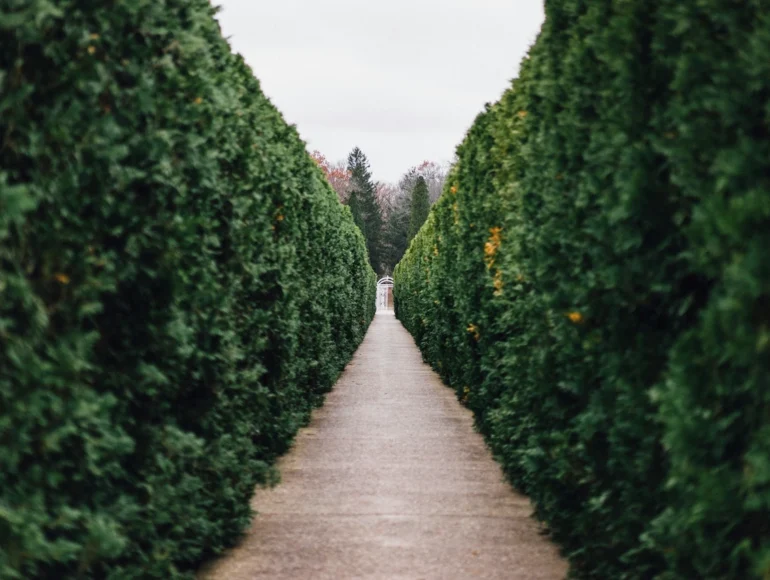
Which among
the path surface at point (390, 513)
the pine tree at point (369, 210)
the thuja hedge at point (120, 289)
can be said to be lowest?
the path surface at point (390, 513)

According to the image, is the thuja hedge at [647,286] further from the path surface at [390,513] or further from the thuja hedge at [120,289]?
the thuja hedge at [120,289]

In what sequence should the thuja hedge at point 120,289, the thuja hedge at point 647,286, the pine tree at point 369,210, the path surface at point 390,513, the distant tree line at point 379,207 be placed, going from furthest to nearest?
1. the pine tree at point 369,210
2. the distant tree line at point 379,207
3. the path surface at point 390,513
4. the thuja hedge at point 120,289
5. the thuja hedge at point 647,286

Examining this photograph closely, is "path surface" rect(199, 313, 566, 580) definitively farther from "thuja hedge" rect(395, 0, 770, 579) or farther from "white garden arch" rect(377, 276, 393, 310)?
"white garden arch" rect(377, 276, 393, 310)

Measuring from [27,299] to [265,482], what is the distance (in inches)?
156

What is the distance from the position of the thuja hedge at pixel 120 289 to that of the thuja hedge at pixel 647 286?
7.15 feet

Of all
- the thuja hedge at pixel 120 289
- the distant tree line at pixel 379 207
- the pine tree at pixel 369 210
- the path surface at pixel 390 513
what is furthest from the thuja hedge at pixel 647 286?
the pine tree at pixel 369 210

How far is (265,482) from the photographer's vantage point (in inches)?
275

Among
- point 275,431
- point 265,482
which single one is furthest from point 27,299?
point 275,431

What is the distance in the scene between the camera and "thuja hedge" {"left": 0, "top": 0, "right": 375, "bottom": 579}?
3.41 m

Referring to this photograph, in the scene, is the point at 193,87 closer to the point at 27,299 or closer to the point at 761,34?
the point at 27,299

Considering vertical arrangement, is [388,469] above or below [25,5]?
below

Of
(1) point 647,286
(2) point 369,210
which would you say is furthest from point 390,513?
(2) point 369,210

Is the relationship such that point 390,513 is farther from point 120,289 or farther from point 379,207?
point 379,207

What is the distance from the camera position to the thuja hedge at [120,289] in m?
3.41
